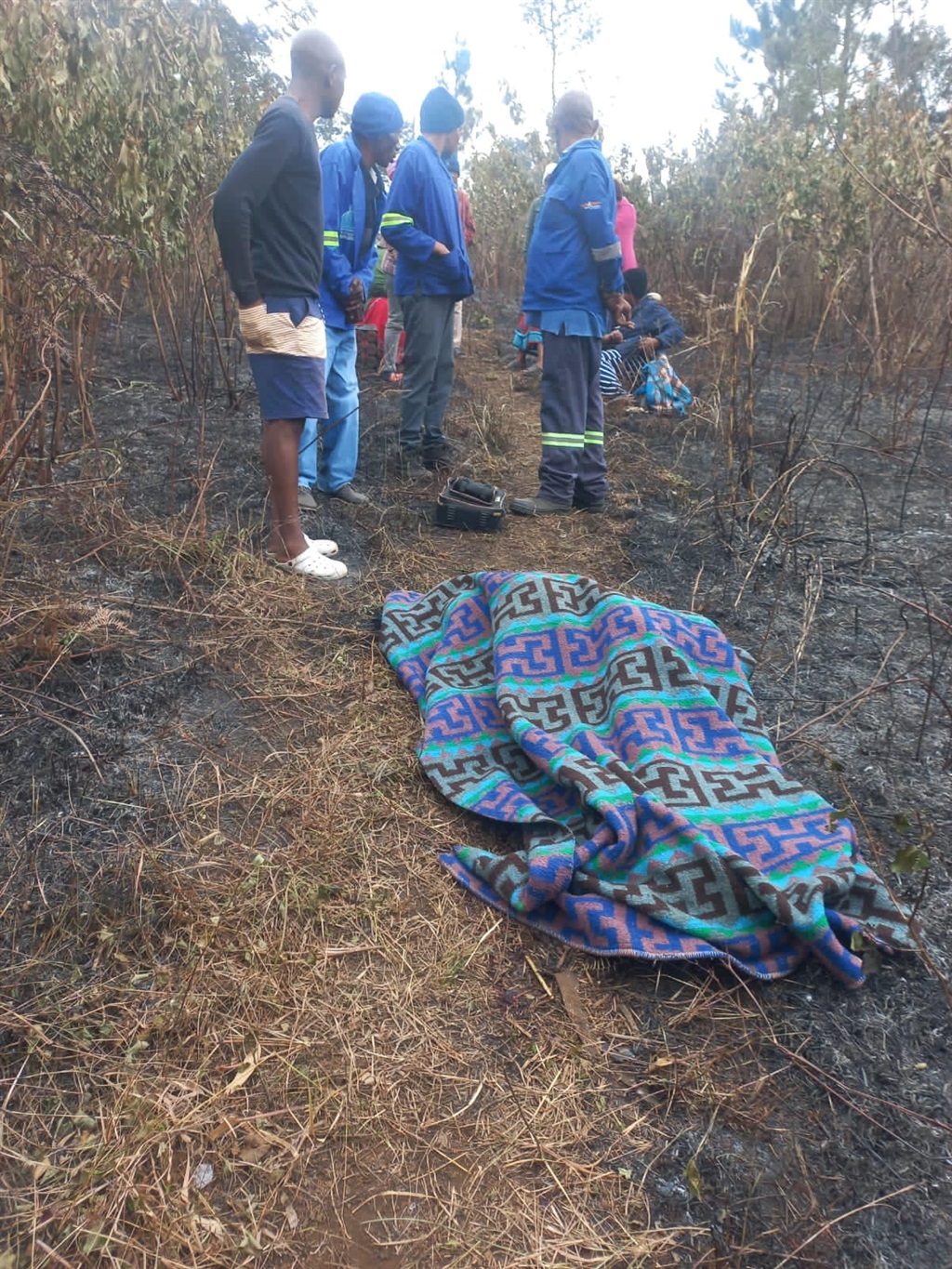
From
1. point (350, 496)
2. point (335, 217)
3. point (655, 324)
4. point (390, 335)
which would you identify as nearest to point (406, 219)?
point (335, 217)

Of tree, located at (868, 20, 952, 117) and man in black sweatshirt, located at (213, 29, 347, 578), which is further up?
tree, located at (868, 20, 952, 117)

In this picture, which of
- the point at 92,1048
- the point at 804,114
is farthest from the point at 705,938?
the point at 804,114

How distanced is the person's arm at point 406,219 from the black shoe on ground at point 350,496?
3.87ft

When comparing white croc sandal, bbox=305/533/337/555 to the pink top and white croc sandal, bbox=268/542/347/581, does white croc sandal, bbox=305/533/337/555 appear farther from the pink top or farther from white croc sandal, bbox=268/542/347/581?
the pink top

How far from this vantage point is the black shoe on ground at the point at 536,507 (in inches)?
165

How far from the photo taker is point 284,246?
2.79m

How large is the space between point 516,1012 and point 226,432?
3.70 meters

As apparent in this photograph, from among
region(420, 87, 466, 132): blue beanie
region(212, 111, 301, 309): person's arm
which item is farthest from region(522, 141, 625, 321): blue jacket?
region(212, 111, 301, 309): person's arm

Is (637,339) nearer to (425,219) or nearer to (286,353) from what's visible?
(425,219)

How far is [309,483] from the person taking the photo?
3951 millimetres

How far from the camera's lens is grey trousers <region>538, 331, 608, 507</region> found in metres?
3.99

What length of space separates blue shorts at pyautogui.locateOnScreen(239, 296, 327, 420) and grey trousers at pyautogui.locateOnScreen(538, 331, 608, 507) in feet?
4.49

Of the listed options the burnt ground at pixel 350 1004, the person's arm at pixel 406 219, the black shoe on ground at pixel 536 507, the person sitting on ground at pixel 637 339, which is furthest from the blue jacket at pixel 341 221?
the person sitting on ground at pixel 637 339

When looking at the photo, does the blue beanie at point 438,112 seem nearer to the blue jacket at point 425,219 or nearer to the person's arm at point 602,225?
the blue jacket at point 425,219
